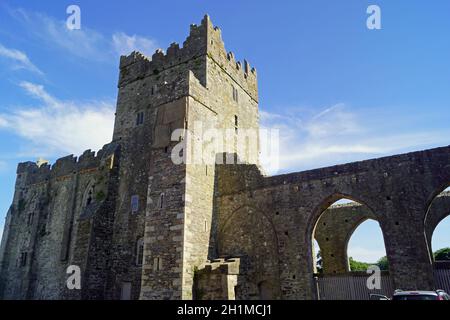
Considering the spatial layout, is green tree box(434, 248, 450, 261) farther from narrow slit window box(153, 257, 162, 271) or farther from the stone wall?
narrow slit window box(153, 257, 162, 271)

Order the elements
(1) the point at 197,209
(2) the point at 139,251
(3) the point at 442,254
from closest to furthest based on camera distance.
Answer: (1) the point at 197,209
(2) the point at 139,251
(3) the point at 442,254

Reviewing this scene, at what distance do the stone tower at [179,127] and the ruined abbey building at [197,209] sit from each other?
0.07 metres

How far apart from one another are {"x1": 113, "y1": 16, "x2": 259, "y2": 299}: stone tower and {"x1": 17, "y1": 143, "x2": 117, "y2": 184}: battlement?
139 centimetres

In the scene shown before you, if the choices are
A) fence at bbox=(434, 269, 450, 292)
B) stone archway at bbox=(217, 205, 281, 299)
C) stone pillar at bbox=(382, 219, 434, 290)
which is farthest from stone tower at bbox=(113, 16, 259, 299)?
fence at bbox=(434, 269, 450, 292)

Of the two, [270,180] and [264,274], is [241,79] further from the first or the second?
[264,274]

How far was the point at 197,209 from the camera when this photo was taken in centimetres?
1454

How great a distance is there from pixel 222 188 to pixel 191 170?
8.47 ft

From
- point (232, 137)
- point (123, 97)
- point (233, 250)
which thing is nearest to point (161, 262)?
point (233, 250)

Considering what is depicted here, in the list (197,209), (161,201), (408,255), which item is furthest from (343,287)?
(161,201)

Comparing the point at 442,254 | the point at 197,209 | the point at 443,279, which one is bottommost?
the point at 443,279

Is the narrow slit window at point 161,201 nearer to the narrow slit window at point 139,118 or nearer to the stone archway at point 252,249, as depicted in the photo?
the stone archway at point 252,249

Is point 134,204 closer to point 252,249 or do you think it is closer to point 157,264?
point 157,264

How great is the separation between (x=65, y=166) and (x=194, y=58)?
12363mm

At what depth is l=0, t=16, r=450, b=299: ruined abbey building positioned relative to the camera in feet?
42.0
